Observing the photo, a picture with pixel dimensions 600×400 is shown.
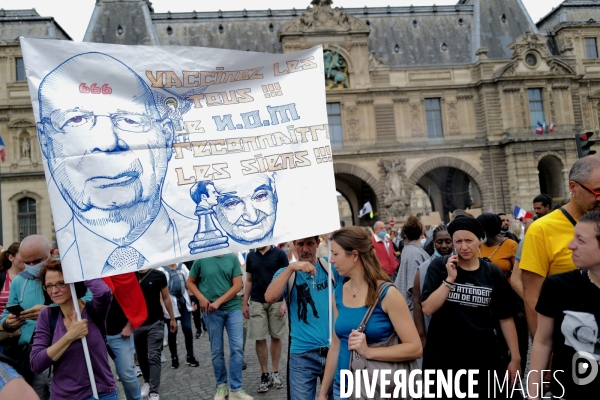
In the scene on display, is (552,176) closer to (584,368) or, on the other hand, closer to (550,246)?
(550,246)

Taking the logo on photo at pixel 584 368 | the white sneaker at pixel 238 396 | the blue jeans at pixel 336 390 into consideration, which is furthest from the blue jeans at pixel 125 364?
the logo on photo at pixel 584 368

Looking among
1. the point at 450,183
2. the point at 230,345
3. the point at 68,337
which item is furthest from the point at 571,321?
the point at 450,183

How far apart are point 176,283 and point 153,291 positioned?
235 cm

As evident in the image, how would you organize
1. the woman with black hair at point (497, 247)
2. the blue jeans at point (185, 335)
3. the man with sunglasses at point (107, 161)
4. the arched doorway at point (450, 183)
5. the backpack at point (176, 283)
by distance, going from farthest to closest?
the arched doorway at point (450, 183) → the backpack at point (176, 283) → the blue jeans at point (185, 335) → the woman with black hair at point (497, 247) → the man with sunglasses at point (107, 161)

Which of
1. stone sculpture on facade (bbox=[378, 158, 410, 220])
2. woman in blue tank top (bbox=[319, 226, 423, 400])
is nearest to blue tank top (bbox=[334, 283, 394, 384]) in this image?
woman in blue tank top (bbox=[319, 226, 423, 400])

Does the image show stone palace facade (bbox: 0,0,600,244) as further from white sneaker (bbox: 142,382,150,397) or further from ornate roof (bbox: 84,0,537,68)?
white sneaker (bbox: 142,382,150,397)

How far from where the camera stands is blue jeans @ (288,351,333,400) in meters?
4.10

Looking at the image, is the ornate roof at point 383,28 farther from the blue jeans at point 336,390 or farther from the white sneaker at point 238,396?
the blue jeans at point 336,390

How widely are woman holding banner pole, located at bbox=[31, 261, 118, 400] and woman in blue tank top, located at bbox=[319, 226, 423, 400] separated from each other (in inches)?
62.7

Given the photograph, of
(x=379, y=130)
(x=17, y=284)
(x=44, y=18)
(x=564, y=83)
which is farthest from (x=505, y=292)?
(x=44, y=18)

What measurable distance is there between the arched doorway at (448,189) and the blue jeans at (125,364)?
96.9ft

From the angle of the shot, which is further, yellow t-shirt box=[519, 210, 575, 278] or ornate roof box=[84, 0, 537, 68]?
ornate roof box=[84, 0, 537, 68]

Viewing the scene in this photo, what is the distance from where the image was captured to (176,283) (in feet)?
29.4

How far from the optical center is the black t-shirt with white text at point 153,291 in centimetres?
654
